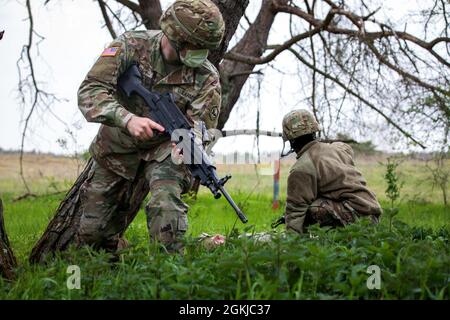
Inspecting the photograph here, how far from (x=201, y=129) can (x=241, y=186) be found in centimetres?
923

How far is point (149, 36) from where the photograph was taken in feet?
16.9

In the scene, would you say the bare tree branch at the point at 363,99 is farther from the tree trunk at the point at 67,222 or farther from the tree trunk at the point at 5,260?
the tree trunk at the point at 5,260

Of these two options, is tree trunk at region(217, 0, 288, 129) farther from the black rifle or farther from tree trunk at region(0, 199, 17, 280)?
tree trunk at region(0, 199, 17, 280)

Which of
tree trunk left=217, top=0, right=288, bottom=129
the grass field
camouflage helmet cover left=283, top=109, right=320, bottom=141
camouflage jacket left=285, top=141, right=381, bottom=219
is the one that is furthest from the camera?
tree trunk left=217, top=0, right=288, bottom=129

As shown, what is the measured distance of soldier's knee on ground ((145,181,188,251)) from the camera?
4609 millimetres

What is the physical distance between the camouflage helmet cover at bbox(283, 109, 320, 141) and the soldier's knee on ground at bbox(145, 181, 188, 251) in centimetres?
160

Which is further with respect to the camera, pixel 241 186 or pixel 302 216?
pixel 241 186

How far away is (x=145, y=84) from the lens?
5.13 meters

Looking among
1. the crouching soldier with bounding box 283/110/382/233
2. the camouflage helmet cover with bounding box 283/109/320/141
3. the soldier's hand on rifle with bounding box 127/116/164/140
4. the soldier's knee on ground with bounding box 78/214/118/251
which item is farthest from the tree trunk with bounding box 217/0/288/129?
the soldier's hand on rifle with bounding box 127/116/164/140
